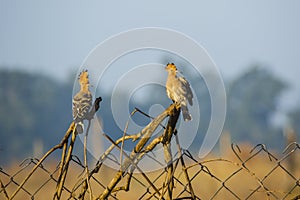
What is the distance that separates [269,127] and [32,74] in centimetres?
1940

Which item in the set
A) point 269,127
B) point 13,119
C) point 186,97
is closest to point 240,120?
point 269,127

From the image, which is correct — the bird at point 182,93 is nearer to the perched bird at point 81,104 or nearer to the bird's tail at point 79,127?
the perched bird at point 81,104

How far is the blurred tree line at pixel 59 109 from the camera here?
51.0 meters

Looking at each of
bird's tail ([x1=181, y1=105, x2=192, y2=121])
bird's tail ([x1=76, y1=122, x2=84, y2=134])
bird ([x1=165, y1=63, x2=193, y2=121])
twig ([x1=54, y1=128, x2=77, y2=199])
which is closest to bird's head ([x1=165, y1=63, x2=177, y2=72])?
bird ([x1=165, y1=63, x2=193, y2=121])

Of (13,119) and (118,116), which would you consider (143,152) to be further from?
(13,119)

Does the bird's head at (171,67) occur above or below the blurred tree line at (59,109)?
below

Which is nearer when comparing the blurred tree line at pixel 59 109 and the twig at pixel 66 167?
the twig at pixel 66 167

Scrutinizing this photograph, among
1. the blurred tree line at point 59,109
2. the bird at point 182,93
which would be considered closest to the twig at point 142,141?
the bird at point 182,93

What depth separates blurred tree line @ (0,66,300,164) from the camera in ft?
167

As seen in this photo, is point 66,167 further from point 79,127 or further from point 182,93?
point 182,93

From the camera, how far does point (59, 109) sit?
177ft

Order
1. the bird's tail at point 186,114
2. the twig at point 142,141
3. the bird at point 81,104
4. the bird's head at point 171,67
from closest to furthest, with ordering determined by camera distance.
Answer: the twig at point 142,141 < the bird at point 81,104 < the bird's tail at point 186,114 < the bird's head at point 171,67

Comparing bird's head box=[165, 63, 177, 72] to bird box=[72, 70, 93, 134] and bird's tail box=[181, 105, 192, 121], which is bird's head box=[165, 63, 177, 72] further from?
bird box=[72, 70, 93, 134]

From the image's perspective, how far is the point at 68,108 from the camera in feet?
176
